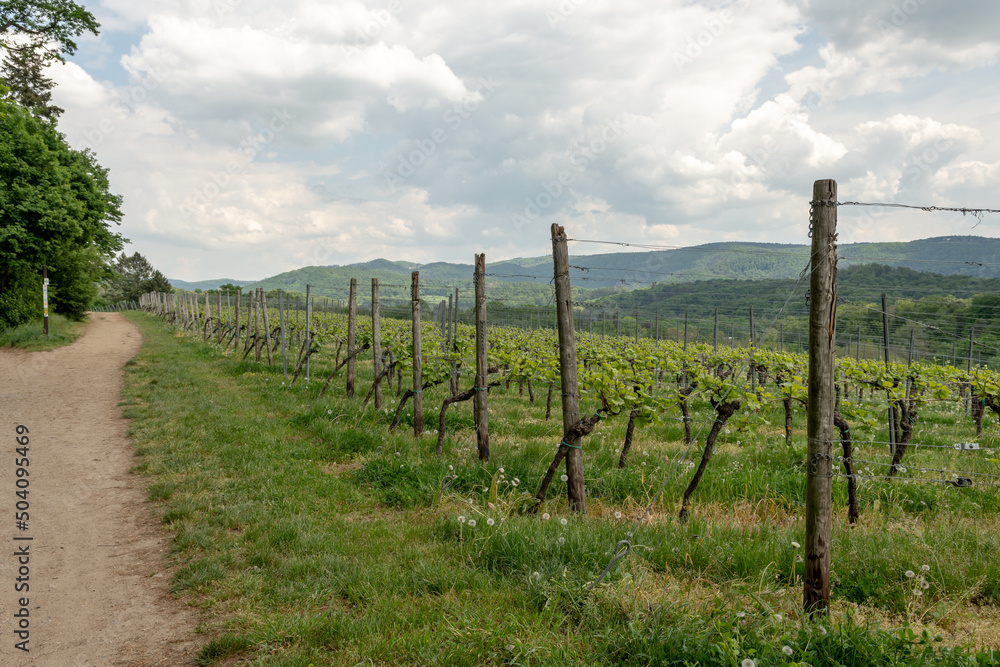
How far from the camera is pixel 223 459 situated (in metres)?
6.68

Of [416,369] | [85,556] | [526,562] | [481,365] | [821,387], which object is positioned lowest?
[85,556]

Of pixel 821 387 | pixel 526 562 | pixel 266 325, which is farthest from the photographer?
pixel 266 325

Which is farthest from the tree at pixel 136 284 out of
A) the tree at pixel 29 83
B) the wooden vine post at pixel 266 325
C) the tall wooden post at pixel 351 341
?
the tall wooden post at pixel 351 341

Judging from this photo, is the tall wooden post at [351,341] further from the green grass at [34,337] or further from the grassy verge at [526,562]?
the green grass at [34,337]

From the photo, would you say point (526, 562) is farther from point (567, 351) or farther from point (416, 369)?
point (416, 369)

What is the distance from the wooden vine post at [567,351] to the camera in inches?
189

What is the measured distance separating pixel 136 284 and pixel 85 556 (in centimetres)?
7581

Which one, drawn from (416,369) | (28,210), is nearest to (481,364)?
(416,369)

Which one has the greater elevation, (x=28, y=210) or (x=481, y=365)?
(x=28, y=210)

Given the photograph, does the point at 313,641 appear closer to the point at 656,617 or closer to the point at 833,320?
the point at 656,617

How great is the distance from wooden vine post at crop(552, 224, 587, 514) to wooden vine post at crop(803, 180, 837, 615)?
1.97 metres

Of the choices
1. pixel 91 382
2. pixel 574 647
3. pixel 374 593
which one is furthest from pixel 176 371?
pixel 574 647

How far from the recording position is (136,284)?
66875mm

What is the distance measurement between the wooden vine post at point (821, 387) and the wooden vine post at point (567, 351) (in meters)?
1.97
